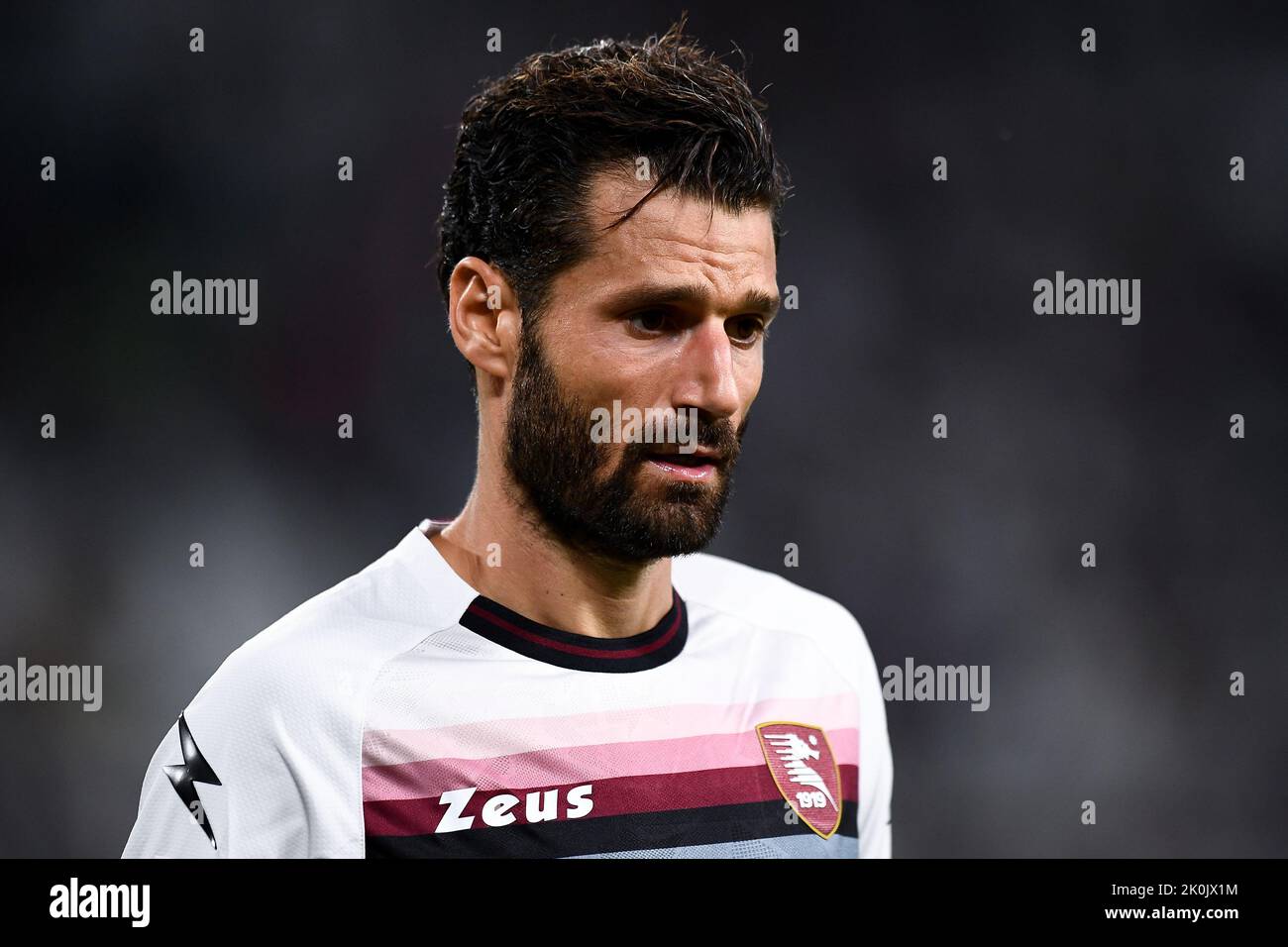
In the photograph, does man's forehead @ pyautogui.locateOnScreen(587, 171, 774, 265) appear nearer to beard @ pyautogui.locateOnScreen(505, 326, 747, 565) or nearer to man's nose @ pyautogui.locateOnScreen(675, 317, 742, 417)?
man's nose @ pyautogui.locateOnScreen(675, 317, 742, 417)

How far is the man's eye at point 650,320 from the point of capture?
8.24 feet

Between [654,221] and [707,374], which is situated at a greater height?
[654,221]

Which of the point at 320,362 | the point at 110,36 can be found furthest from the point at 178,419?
the point at 110,36

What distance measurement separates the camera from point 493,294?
2.71 meters

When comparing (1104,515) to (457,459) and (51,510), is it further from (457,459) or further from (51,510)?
(51,510)

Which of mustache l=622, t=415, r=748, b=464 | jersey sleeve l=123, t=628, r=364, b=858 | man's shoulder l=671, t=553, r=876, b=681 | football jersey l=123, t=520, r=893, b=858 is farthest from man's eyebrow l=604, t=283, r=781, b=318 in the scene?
jersey sleeve l=123, t=628, r=364, b=858

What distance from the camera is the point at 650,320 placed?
2.53m

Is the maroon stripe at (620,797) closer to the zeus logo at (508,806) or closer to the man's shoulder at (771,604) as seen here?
the zeus logo at (508,806)

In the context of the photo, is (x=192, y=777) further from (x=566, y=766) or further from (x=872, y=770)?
(x=872, y=770)

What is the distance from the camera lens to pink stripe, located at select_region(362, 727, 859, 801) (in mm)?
2469

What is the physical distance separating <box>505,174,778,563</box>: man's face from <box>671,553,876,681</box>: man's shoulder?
1.99 feet

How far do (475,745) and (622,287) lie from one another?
1067 mm

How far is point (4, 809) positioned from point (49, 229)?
2613 mm

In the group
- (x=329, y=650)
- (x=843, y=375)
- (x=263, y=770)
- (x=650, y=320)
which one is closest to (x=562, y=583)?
(x=329, y=650)
